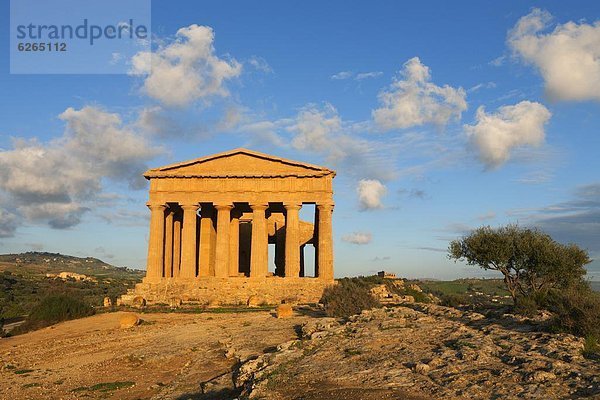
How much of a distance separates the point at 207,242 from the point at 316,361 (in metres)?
30.0

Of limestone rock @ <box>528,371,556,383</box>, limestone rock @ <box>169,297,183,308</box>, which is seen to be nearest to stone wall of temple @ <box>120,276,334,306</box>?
limestone rock @ <box>169,297,183,308</box>

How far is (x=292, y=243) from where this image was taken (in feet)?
121

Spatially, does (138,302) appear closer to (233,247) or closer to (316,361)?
(233,247)

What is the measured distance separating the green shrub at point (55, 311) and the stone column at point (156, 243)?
23.1 ft

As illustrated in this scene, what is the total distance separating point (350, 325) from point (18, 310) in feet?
100

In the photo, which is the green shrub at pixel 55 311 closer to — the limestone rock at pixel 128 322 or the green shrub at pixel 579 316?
the limestone rock at pixel 128 322

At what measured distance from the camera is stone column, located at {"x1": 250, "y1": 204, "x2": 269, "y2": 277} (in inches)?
1448

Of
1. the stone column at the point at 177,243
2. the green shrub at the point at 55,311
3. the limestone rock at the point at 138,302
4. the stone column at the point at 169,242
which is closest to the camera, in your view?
the green shrub at the point at 55,311

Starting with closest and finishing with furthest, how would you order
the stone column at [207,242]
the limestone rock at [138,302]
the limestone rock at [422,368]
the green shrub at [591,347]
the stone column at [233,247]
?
the limestone rock at [422,368] → the green shrub at [591,347] → the limestone rock at [138,302] → the stone column at [233,247] → the stone column at [207,242]

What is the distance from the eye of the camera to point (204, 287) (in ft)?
116

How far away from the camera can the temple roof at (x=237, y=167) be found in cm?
3762

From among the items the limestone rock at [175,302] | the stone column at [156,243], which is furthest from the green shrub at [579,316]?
the stone column at [156,243]

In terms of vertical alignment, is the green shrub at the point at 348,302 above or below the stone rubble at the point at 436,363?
below

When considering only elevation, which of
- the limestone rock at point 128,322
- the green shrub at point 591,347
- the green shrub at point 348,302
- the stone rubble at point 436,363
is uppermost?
the green shrub at point 591,347
